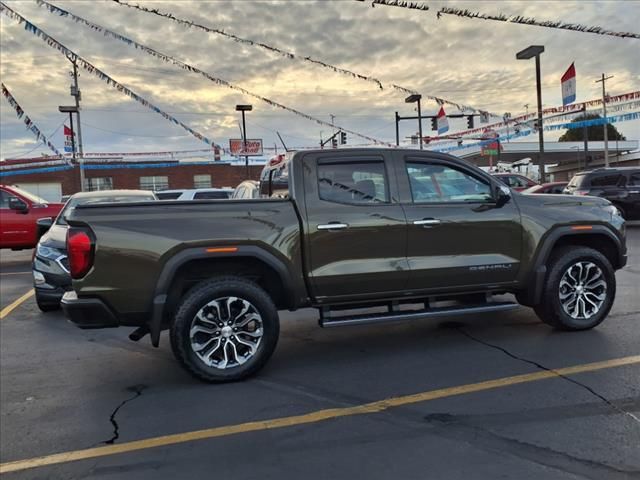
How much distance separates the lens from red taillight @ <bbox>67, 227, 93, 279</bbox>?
4125 millimetres

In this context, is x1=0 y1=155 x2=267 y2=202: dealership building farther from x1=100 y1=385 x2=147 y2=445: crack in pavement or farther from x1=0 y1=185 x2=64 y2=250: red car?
x1=100 y1=385 x2=147 y2=445: crack in pavement

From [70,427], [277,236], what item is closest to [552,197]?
[277,236]

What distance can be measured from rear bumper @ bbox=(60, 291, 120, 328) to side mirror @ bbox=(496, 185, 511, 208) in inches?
140

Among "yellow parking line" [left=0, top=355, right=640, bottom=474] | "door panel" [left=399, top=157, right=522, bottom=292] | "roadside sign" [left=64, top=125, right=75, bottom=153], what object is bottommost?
"yellow parking line" [left=0, top=355, right=640, bottom=474]

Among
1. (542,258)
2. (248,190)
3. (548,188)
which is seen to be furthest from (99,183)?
(542,258)

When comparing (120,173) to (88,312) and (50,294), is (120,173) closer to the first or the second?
(50,294)

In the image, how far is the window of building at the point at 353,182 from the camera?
4828 mm

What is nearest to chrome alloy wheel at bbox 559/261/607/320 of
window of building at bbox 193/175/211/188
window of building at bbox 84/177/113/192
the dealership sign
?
the dealership sign

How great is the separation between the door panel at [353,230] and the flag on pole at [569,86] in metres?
16.5

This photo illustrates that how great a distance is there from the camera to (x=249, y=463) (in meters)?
3.12

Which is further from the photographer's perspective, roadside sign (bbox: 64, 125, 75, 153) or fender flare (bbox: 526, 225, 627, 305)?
roadside sign (bbox: 64, 125, 75, 153)

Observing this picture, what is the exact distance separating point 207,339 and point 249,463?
145 cm

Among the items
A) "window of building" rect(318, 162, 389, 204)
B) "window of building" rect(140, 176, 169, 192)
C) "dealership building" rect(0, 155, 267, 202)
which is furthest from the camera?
"window of building" rect(140, 176, 169, 192)

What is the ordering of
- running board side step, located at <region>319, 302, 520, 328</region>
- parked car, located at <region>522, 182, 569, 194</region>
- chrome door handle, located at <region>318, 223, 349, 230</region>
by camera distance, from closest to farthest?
chrome door handle, located at <region>318, 223, 349, 230</region> < running board side step, located at <region>319, 302, 520, 328</region> < parked car, located at <region>522, 182, 569, 194</region>
